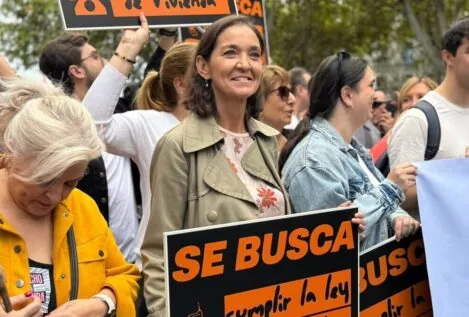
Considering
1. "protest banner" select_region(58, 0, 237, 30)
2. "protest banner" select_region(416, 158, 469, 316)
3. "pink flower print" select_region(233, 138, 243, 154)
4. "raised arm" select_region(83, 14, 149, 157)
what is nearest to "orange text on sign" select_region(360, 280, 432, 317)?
"protest banner" select_region(416, 158, 469, 316)

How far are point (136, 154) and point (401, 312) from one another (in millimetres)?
1493

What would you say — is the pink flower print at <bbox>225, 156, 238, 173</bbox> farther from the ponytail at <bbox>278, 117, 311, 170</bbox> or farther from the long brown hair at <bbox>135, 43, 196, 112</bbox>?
the long brown hair at <bbox>135, 43, 196, 112</bbox>

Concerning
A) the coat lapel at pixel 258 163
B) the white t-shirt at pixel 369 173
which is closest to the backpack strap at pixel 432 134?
the white t-shirt at pixel 369 173

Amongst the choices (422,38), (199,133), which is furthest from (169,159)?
(422,38)

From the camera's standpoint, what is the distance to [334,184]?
3.46 m

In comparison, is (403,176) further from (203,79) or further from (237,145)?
(203,79)

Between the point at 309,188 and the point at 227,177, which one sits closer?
the point at 227,177

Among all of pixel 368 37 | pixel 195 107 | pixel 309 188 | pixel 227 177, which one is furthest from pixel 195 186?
pixel 368 37

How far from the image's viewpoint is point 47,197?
8.52 feet

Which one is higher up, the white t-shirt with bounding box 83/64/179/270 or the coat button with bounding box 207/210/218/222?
the white t-shirt with bounding box 83/64/179/270

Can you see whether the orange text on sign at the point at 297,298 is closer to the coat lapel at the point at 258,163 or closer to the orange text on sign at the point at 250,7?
the coat lapel at the point at 258,163

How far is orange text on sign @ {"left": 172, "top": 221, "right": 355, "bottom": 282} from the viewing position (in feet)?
9.13

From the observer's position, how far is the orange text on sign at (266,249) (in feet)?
9.13

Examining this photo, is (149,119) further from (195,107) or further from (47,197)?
(47,197)
